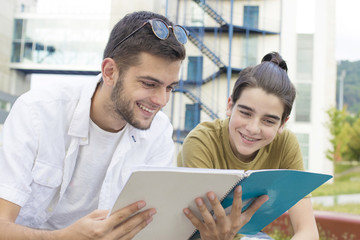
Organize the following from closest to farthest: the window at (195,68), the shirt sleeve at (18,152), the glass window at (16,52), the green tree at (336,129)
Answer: the shirt sleeve at (18,152)
the glass window at (16,52)
the window at (195,68)
the green tree at (336,129)

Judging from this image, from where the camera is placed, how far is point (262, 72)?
1.46m

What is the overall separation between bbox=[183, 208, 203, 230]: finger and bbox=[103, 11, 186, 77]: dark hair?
43 cm

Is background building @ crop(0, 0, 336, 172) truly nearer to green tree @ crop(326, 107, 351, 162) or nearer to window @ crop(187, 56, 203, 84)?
window @ crop(187, 56, 203, 84)

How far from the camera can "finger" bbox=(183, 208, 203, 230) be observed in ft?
3.35

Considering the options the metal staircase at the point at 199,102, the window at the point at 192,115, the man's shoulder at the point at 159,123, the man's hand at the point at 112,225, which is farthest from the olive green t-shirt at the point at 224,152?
the window at the point at 192,115

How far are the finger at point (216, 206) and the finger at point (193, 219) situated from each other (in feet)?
0.17

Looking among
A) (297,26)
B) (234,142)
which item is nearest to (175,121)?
(297,26)

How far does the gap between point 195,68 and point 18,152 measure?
1158cm

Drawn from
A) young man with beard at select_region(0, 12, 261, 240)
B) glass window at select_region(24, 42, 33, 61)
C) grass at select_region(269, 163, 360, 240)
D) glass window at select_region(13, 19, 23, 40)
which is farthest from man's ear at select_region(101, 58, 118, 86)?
glass window at select_region(13, 19, 23, 40)

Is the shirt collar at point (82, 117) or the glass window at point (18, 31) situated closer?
the shirt collar at point (82, 117)

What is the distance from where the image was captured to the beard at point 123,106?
117 cm

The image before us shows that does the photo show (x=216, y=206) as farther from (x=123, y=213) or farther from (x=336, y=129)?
(x=336, y=129)

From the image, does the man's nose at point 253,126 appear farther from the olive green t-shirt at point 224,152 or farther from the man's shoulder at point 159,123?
the man's shoulder at point 159,123

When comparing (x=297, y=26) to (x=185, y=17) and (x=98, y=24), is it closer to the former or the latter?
(x=185, y=17)
